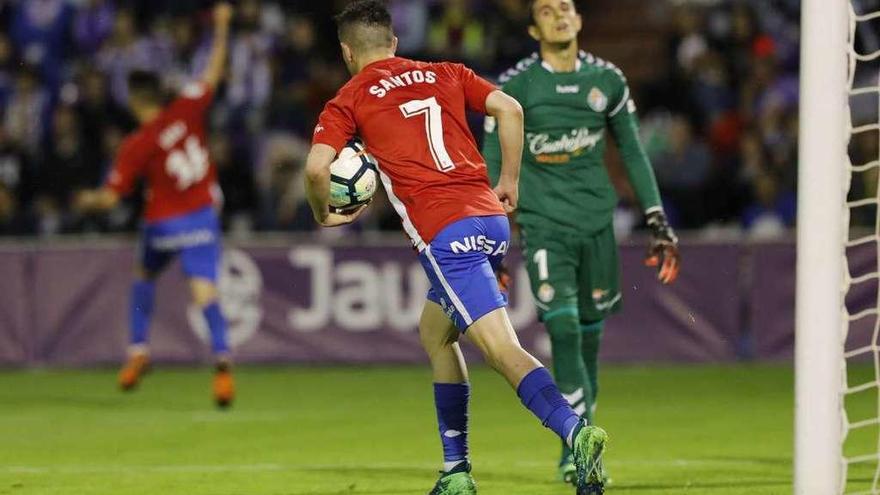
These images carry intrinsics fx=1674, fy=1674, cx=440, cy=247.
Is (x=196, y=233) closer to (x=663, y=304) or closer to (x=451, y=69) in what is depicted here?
(x=663, y=304)

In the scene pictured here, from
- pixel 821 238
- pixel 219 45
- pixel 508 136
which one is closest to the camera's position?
pixel 821 238

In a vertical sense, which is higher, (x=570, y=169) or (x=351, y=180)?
(x=351, y=180)

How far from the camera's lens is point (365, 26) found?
6723 millimetres

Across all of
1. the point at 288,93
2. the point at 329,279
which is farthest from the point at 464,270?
the point at 288,93

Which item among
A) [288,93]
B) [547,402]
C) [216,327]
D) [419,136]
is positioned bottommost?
[216,327]

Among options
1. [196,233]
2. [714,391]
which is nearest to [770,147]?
[714,391]

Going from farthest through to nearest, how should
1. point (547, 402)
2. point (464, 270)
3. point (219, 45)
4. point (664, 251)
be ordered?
1. point (219, 45)
2. point (664, 251)
3. point (464, 270)
4. point (547, 402)

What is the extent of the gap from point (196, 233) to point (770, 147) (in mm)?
6170

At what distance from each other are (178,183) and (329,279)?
2747 mm

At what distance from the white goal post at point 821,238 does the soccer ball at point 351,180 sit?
175cm

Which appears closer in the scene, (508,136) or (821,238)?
(821,238)

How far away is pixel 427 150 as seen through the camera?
6.66m

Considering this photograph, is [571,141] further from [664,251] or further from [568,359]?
[568,359]

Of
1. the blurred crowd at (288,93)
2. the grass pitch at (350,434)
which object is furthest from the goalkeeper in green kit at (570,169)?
the blurred crowd at (288,93)
